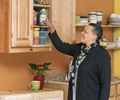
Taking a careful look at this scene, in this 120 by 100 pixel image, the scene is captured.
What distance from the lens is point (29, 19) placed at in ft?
10.1

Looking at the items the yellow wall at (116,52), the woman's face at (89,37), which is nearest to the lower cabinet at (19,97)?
the woman's face at (89,37)

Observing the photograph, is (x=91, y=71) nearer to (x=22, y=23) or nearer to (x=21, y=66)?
(x=22, y=23)

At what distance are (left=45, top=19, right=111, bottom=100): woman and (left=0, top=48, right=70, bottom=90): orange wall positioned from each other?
2.53 ft

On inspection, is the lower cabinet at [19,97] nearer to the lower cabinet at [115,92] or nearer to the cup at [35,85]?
the cup at [35,85]

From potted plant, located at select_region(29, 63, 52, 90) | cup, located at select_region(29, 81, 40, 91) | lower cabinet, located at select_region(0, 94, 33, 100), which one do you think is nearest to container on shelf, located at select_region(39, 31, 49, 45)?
potted plant, located at select_region(29, 63, 52, 90)

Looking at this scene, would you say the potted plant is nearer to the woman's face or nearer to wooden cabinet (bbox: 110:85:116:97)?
the woman's face

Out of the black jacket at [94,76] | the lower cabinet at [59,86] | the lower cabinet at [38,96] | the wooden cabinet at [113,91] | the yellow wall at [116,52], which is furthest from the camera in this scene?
the yellow wall at [116,52]

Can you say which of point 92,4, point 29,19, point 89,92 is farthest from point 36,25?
point 92,4

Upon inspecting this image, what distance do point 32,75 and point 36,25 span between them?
69 cm

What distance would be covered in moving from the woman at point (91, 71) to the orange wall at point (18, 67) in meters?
0.77

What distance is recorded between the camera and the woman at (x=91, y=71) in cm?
285

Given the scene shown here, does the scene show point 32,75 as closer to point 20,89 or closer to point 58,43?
point 20,89

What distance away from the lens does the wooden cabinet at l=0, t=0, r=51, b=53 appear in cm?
295

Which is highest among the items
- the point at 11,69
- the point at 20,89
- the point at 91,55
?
the point at 91,55
